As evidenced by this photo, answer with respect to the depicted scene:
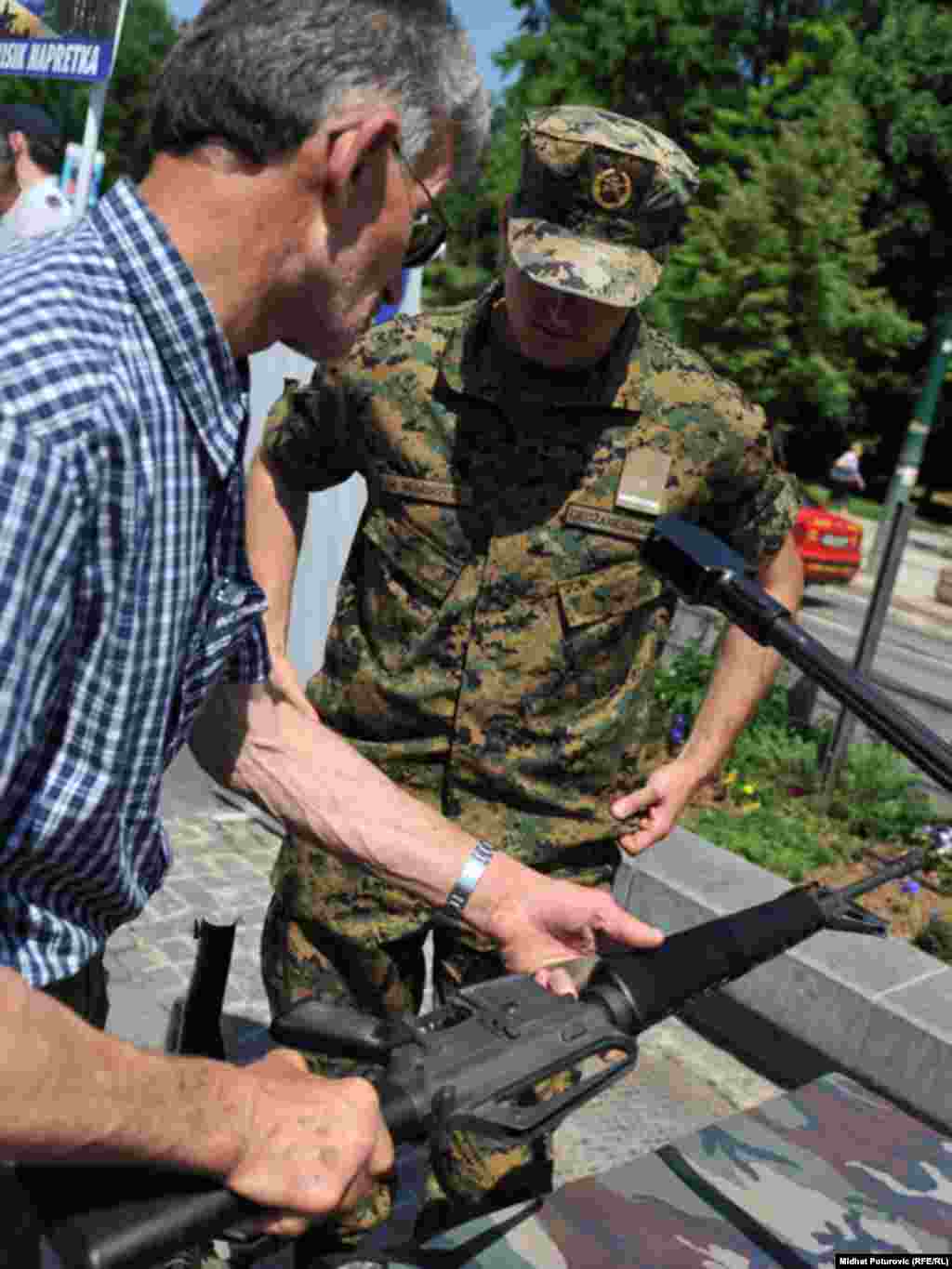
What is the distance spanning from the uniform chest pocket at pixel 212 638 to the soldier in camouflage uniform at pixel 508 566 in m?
0.87

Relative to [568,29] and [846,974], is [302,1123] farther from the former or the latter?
[568,29]

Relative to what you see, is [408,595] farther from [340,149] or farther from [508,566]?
[340,149]

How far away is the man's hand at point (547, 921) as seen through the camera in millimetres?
1793

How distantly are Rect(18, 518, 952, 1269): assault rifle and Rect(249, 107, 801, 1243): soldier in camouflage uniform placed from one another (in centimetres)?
81

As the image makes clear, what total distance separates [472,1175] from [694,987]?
1.13 m

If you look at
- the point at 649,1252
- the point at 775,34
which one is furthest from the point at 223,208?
the point at 775,34

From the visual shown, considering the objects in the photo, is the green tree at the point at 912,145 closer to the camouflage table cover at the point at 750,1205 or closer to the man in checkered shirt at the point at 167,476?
the camouflage table cover at the point at 750,1205

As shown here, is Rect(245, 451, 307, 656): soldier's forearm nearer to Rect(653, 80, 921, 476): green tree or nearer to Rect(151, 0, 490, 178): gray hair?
Rect(151, 0, 490, 178): gray hair

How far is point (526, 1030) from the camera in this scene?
1254 millimetres

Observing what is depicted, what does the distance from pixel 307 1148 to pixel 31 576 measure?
556 mm

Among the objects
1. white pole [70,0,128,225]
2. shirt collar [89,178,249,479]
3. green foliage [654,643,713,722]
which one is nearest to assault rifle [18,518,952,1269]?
shirt collar [89,178,249,479]

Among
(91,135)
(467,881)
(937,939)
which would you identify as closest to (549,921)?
(467,881)

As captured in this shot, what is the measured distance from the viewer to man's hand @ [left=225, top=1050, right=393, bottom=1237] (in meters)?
1.08

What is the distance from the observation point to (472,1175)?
7.83ft
